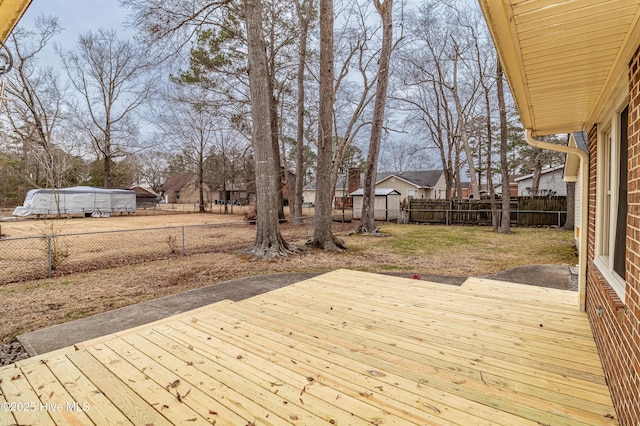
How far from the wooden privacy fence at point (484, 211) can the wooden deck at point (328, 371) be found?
14258 millimetres

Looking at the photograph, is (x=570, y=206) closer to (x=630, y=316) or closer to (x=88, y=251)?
(x=630, y=316)

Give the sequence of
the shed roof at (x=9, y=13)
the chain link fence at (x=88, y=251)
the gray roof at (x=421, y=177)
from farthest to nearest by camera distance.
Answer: the gray roof at (x=421, y=177)
the chain link fence at (x=88, y=251)
the shed roof at (x=9, y=13)

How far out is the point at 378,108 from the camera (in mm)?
11328

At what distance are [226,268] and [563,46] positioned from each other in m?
6.27

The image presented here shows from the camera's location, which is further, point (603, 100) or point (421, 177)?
point (421, 177)

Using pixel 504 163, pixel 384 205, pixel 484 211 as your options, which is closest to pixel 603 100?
pixel 504 163

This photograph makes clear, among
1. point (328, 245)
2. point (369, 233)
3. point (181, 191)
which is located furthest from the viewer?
point (181, 191)

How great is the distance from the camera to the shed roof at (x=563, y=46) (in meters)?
1.17

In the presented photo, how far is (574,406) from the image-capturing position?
1778 millimetres

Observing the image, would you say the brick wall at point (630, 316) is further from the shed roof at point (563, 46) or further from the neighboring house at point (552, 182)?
the neighboring house at point (552, 182)

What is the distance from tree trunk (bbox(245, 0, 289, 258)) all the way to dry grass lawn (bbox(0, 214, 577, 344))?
1.90 ft

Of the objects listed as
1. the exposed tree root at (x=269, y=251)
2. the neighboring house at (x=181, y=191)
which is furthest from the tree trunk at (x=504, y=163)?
the neighboring house at (x=181, y=191)

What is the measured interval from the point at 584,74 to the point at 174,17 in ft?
28.8

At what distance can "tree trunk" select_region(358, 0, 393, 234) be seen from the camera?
35.4 feet
